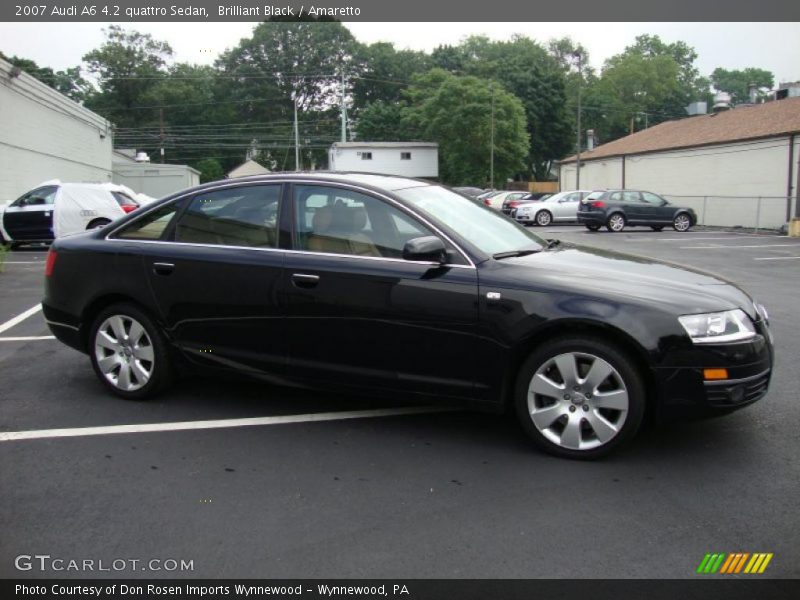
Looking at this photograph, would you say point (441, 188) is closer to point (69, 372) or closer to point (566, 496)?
point (566, 496)

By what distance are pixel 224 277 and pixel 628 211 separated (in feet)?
72.8

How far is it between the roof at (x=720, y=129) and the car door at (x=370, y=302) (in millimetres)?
25745

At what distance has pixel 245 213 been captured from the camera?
15.6 ft

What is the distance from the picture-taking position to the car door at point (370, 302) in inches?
161

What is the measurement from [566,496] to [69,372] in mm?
4334

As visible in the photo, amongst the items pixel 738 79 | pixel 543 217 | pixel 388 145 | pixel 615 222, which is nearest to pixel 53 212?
pixel 615 222

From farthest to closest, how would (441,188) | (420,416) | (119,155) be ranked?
1. (119,155)
2. (441,188)
3. (420,416)

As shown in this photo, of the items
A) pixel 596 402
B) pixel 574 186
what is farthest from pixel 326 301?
pixel 574 186

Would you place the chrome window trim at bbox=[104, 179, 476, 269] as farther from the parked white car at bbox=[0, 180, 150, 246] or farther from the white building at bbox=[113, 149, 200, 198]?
the white building at bbox=[113, 149, 200, 198]

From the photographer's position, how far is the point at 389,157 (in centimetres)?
5931

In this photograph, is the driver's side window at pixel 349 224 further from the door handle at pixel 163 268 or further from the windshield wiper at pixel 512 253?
the door handle at pixel 163 268

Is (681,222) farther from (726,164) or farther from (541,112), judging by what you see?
(541,112)
